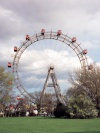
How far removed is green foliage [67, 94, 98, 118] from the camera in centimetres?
4991

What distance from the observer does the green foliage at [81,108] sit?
1965 inches

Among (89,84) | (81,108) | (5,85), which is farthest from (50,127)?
(5,85)

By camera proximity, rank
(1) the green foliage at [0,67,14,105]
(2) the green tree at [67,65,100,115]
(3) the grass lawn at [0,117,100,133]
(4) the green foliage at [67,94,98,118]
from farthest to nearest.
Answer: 1. (1) the green foliage at [0,67,14,105]
2. (2) the green tree at [67,65,100,115]
3. (4) the green foliage at [67,94,98,118]
4. (3) the grass lawn at [0,117,100,133]

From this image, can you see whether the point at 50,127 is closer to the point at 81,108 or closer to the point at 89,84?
the point at 81,108

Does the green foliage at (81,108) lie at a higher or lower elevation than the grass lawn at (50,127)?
higher

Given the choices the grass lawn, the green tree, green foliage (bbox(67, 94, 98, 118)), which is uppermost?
the green tree

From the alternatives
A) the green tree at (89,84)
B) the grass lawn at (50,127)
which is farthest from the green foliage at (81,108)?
the grass lawn at (50,127)

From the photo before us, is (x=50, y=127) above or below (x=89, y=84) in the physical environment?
below

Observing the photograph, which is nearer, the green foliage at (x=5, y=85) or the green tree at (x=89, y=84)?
the green tree at (x=89, y=84)

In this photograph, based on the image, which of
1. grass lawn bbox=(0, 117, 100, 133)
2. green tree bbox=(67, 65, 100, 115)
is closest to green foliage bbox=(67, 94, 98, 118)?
green tree bbox=(67, 65, 100, 115)

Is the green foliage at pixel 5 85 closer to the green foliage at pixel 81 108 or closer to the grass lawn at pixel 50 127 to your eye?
the green foliage at pixel 81 108

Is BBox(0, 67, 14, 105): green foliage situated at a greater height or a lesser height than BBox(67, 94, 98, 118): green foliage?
greater

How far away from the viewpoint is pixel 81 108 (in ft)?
165

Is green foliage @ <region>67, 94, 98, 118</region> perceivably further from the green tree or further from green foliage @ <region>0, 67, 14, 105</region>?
green foliage @ <region>0, 67, 14, 105</region>
